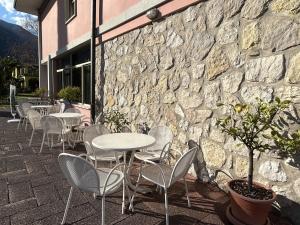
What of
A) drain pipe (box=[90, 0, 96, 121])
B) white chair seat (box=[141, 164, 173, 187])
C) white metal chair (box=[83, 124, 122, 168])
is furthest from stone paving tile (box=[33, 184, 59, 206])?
drain pipe (box=[90, 0, 96, 121])

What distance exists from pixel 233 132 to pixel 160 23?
2.53 m

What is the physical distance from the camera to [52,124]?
5.21 metres

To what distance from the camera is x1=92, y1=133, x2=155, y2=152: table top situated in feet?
9.61

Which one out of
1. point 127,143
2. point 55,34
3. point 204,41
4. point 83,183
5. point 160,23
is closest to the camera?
point 83,183

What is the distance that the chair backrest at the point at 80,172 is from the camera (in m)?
2.32

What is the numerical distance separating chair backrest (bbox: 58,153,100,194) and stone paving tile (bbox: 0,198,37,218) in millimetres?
926

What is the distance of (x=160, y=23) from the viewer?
Result: 447 centimetres

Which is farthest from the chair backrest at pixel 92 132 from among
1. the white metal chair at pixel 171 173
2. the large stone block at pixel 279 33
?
the large stone block at pixel 279 33

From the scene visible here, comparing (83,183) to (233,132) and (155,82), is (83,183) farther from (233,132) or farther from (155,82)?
(155,82)

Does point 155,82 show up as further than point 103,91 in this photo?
No

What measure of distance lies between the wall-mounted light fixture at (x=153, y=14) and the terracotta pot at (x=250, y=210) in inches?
121

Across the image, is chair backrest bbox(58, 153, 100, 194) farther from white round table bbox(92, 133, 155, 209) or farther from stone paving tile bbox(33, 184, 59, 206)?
stone paving tile bbox(33, 184, 59, 206)

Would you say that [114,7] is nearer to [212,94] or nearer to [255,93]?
[212,94]

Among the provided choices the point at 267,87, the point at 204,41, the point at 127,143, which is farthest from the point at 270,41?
the point at 127,143
